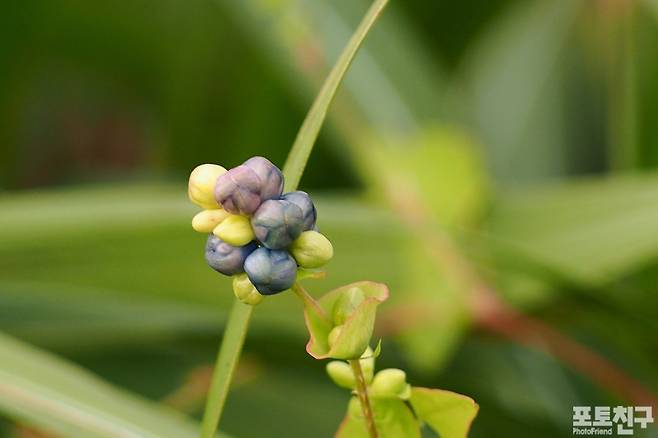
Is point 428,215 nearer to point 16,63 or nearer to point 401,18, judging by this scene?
point 401,18

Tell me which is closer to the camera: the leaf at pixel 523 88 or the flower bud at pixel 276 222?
the flower bud at pixel 276 222

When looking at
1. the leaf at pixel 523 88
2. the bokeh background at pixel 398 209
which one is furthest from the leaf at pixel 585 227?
the leaf at pixel 523 88

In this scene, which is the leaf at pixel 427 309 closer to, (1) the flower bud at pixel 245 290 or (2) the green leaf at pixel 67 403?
(2) the green leaf at pixel 67 403

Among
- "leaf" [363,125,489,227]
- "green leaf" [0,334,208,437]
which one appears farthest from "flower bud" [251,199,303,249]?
"leaf" [363,125,489,227]

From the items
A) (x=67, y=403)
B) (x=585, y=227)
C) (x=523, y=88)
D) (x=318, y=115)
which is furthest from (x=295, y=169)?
(x=523, y=88)

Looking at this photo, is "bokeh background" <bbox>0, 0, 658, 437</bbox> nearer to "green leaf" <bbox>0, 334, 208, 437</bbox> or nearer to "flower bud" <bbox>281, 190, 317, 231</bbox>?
"green leaf" <bbox>0, 334, 208, 437</bbox>

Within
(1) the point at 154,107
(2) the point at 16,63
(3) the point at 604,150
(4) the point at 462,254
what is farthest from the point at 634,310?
(2) the point at 16,63

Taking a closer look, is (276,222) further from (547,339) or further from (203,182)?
(547,339)
